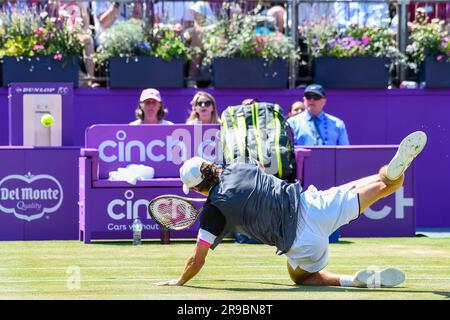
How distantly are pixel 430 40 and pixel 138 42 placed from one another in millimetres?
4069

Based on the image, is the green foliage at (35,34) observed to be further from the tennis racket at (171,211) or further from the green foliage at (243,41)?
the tennis racket at (171,211)

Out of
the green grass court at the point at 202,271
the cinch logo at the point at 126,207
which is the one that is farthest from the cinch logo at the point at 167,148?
the green grass court at the point at 202,271

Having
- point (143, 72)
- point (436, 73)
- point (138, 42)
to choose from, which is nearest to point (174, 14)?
point (138, 42)

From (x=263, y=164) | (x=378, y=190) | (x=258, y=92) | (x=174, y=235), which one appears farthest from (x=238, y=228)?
(x=258, y=92)

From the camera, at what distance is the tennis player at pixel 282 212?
9.30m

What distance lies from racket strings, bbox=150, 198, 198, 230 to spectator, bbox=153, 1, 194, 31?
6.93 m

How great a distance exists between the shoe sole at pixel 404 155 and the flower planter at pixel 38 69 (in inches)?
292

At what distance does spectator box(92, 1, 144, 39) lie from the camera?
1670 centimetres

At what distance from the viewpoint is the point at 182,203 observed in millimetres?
9953

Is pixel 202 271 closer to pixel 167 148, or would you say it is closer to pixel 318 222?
pixel 318 222

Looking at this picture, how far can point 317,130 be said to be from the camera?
48.9ft

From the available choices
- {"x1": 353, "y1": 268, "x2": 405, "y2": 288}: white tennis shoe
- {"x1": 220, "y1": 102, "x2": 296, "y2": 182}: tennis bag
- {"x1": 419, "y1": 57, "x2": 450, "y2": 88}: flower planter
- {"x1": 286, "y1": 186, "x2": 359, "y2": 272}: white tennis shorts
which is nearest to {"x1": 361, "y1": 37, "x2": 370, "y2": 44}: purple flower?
{"x1": 419, "y1": 57, "x2": 450, "y2": 88}: flower planter

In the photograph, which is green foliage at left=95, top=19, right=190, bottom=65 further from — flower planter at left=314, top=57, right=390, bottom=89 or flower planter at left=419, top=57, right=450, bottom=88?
flower planter at left=419, top=57, right=450, bottom=88

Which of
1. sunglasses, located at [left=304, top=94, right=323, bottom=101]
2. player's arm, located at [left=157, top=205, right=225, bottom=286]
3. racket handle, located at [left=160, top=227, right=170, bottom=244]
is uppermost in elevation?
sunglasses, located at [left=304, top=94, right=323, bottom=101]
